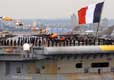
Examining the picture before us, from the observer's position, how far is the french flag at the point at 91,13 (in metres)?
36.9

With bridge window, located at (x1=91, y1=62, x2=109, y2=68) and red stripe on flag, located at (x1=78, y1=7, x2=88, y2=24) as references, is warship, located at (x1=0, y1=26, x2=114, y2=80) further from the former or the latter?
red stripe on flag, located at (x1=78, y1=7, x2=88, y2=24)

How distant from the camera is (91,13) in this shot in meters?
37.0

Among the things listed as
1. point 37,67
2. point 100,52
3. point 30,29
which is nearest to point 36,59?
point 37,67

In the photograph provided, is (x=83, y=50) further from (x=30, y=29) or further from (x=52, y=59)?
(x=30, y=29)

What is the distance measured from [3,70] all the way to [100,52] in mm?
8828

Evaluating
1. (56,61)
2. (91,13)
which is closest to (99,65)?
(56,61)

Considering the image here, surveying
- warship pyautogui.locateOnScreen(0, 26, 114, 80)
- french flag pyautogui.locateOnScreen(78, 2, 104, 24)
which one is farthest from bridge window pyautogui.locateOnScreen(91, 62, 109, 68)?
french flag pyautogui.locateOnScreen(78, 2, 104, 24)

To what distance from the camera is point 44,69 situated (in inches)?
1347

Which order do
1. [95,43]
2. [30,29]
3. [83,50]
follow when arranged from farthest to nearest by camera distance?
[30,29] < [95,43] < [83,50]

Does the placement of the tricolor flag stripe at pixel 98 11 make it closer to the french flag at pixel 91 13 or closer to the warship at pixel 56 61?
the french flag at pixel 91 13

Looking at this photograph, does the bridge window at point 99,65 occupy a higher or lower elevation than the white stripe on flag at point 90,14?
lower

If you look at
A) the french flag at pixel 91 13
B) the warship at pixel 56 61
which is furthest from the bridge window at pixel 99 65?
the french flag at pixel 91 13

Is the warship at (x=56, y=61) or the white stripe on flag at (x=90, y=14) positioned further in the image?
the white stripe on flag at (x=90, y=14)

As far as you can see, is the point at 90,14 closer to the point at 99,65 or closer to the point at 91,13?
the point at 91,13
